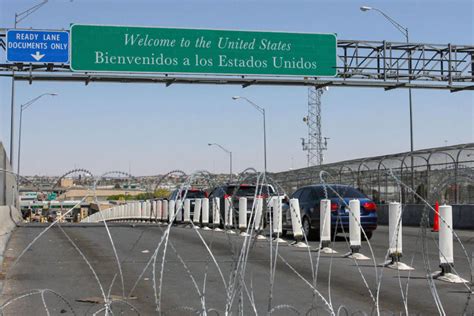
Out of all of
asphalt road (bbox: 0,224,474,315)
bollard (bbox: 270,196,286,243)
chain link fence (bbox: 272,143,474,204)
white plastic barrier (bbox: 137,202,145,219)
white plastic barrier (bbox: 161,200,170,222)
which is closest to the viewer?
bollard (bbox: 270,196,286,243)

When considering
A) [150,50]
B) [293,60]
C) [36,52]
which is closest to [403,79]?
[293,60]

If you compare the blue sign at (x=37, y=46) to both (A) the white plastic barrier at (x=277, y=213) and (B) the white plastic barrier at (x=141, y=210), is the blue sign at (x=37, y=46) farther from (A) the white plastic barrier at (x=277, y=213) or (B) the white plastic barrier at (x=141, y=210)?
(B) the white plastic barrier at (x=141, y=210)

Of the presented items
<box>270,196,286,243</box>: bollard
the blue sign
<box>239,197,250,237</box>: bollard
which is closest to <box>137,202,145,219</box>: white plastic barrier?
the blue sign

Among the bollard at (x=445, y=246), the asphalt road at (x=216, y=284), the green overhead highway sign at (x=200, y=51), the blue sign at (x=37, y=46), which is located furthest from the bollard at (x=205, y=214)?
the bollard at (x=445, y=246)

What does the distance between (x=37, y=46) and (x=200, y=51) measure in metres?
6.22

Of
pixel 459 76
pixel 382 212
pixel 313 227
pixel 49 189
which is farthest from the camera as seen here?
pixel 382 212

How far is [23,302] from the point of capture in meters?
9.23

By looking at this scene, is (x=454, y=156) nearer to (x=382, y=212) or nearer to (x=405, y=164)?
(x=405, y=164)

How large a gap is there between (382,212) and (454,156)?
7.02 meters

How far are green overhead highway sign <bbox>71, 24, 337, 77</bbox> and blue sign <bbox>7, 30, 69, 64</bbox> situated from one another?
1.40ft

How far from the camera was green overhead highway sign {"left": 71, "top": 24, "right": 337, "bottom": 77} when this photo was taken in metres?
27.4

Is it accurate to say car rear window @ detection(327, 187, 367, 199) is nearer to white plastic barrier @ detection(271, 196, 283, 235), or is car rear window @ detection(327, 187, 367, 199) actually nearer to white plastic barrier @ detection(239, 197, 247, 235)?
white plastic barrier @ detection(271, 196, 283, 235)

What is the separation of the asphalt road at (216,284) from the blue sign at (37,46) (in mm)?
10876

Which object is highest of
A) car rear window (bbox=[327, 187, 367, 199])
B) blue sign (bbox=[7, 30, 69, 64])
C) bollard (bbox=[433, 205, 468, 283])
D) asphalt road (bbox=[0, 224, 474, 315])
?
blue sign (bbox=[7, 30, 69, 64])
